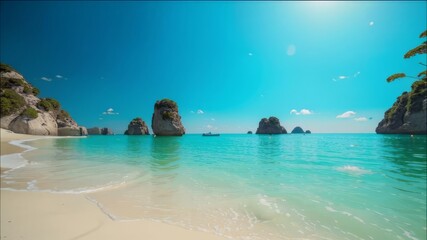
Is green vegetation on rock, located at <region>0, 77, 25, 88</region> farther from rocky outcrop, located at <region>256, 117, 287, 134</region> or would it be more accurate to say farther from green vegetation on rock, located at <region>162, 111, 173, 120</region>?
rocky outcrop, located at <region>256, 117, 287, 134</region>

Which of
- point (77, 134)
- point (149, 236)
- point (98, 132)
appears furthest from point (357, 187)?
point (98, 132)

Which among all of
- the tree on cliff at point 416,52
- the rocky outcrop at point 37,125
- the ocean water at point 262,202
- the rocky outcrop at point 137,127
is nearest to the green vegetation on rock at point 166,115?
the rocky outcrop at point 37,125

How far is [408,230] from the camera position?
464 cm

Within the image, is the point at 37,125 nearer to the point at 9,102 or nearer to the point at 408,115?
the point at 9,102

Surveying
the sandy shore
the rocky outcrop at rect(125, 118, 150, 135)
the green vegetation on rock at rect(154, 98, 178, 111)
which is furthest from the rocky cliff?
the sandy shore

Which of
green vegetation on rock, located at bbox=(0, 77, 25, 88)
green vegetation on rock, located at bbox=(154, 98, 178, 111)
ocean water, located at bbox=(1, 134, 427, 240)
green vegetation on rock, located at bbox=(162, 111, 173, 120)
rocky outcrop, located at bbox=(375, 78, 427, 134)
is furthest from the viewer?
green vegetation on rock, located at bbox=(154, 98, 178, 111)

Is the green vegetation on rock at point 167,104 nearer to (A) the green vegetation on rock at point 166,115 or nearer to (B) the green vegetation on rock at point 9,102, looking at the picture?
(A) the green vegetation on rock at point 166,115

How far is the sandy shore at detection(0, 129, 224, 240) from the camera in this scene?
3455mm

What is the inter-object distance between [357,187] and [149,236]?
8.93 m

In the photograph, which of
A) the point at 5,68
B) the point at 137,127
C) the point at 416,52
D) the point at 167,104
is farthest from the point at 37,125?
the point at 416,52

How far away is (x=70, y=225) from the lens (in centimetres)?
387

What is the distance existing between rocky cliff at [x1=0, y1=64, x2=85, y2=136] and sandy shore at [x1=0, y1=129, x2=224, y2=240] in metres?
61.7

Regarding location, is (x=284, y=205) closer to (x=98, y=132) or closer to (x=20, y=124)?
(x=20, y=124)

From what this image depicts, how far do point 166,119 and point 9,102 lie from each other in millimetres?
47092
